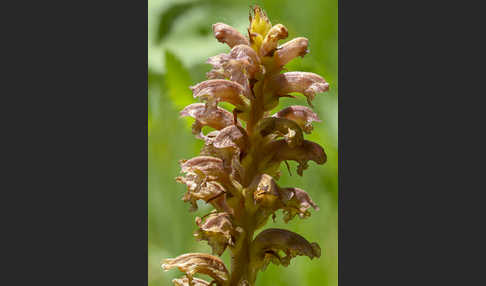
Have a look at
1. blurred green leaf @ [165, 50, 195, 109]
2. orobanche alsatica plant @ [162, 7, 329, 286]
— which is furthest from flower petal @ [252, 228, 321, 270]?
blurred green leaf @ [165, 50, 195, 109]

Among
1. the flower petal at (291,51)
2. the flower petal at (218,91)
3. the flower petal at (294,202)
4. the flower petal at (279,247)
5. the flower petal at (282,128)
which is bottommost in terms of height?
the flower petal at (279,247)

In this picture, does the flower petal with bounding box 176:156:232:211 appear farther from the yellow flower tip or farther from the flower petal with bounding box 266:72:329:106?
the yellow flower tip

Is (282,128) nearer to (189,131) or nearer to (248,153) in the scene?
(248,153)

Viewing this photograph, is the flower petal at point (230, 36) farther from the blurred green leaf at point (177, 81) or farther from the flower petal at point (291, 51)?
the blurred green leaf at point (177, 81)

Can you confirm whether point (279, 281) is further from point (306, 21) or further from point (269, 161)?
point (306, 21)

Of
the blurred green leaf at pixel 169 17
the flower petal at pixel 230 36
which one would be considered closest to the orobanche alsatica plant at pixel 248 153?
Answer: the flower petal at pixel 230 36

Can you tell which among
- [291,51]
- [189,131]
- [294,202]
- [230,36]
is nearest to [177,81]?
[189,131]

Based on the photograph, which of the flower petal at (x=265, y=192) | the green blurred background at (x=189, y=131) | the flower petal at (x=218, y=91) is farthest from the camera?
the green blurred background at (x=189, y=131)
